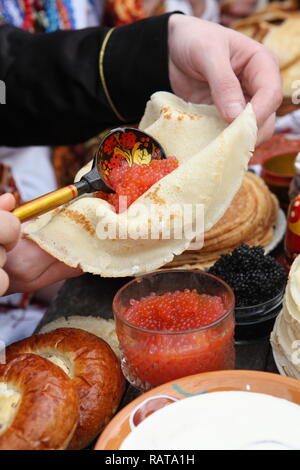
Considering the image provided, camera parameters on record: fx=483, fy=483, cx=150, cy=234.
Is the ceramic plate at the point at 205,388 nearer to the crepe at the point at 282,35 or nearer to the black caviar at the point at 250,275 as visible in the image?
the black caviar at the point at 250,275

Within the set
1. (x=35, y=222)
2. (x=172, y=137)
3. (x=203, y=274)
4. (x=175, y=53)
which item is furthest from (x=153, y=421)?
(x=175, y=53)

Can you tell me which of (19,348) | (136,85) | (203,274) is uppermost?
(136,85)

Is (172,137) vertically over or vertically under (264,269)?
over

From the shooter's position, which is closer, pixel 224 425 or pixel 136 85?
pixel 224 425

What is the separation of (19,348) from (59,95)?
102 cm

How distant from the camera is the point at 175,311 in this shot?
3.02ft

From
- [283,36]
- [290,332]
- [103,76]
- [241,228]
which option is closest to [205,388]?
[290,332]

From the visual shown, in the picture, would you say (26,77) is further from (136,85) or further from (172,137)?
(172,137)

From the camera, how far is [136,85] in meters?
1.54

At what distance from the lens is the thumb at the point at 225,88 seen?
3.45 feet

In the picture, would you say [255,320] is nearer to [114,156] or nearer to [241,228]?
[241,228]

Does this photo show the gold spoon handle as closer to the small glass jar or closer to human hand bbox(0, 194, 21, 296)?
human hand bbox(0, 194, 21, 296)

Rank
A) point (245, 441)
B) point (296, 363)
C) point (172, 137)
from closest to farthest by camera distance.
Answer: point (245, 441), point (296, 363), point (172, 137)

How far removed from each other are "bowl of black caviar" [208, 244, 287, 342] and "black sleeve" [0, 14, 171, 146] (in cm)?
66
